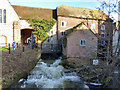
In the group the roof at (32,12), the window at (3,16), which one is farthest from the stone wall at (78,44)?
the window at (3,16)

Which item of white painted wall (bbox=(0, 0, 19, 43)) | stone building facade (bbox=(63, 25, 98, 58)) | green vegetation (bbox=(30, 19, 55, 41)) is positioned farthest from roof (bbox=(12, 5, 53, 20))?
stone building facade (bbox=(63, 25, 98, 58))

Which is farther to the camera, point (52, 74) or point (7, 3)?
point (7, 3)

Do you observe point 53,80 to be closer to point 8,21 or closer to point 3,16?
point 8,21

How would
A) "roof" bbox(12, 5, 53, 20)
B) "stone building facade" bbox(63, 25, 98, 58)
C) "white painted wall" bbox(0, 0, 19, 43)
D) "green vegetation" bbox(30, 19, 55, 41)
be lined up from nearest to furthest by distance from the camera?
1. "stone building facade" bbox(63, 25, 98, 58)
2. "white painted wall" bbox(0, 0, 19, 43)
3. "green vegetation" bbox(30, 19, 55, 41)
4. "roof" bbox(12, 5, 53, 20)

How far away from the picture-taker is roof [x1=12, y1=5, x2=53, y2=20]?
740 inches

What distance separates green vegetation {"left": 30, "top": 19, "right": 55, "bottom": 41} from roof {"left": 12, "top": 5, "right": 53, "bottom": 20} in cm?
107

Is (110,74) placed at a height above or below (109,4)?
below

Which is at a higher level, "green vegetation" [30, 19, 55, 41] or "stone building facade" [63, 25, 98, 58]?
"green vegetation" [30, 19, 55, 41]

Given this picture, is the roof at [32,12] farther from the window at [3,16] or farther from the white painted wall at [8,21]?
the window at [3,16]

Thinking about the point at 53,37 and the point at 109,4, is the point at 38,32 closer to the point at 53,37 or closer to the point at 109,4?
the point at 53,37

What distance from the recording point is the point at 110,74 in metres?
6.93

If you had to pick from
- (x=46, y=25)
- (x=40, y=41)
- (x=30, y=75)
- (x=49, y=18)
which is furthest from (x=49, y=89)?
(x=49, y=18)

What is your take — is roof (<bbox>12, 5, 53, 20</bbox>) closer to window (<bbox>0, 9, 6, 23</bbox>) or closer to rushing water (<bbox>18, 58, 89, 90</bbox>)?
window (<bbox>0, 9, 6, 23</bbox>)

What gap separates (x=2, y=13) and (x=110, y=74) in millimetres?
18072
